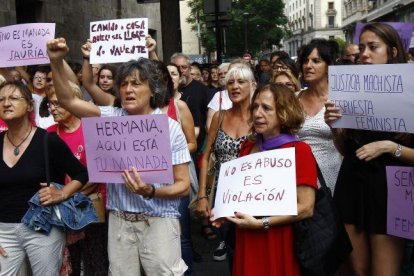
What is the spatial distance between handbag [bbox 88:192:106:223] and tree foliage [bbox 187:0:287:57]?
4616 cm

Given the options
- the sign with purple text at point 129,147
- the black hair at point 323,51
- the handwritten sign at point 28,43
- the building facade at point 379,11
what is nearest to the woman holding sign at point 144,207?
the sign with purple text at point 129,147

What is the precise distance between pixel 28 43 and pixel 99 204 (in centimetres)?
198

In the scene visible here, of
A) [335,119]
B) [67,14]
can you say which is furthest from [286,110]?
[67,14]

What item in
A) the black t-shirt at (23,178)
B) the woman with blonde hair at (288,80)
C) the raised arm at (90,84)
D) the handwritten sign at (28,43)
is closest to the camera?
the black t-shirt at (23,178)

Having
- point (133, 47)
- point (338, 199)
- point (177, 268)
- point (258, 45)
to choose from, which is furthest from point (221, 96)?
point (258, 45)

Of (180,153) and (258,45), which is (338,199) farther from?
(258,45)

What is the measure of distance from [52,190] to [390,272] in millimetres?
2118

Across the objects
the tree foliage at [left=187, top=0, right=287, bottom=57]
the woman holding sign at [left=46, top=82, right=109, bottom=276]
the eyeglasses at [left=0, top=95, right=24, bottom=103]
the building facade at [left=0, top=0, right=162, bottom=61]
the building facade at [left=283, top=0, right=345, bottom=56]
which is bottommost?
the woman holding sign at [left=46, top=82, right=109, bottom=276]

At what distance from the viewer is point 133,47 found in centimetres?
543

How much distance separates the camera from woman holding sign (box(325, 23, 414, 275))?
371cm

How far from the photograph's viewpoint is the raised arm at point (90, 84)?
488 centimetres

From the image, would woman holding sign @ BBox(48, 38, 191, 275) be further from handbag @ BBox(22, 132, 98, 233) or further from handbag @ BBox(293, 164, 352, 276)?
handbag @ BBox(293, 164, 352, 276)

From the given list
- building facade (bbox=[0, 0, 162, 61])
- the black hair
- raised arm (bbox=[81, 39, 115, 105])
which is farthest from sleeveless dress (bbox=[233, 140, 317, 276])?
building facade (bbox=[0, 0, 162, 61])

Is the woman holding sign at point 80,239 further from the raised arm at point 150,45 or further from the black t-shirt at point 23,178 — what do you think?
the raised arm at point 150,45
